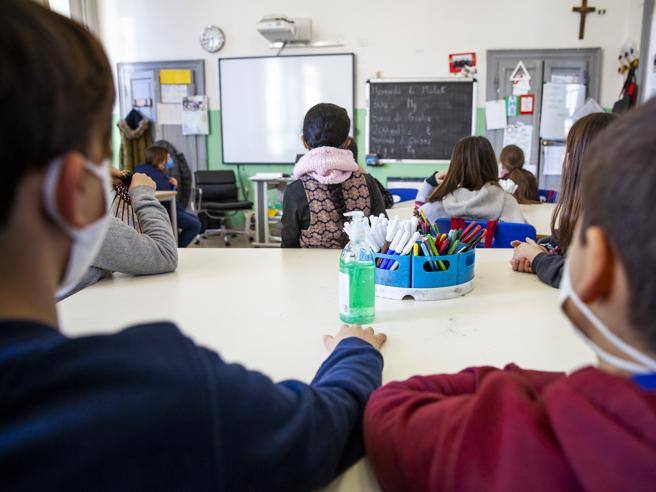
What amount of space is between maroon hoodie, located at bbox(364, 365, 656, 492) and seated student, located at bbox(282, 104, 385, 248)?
150cm

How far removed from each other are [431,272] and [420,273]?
3cm

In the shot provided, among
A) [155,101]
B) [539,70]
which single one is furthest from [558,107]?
[155,101]

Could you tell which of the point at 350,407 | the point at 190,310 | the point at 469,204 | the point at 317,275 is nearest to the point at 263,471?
the point at 350,407

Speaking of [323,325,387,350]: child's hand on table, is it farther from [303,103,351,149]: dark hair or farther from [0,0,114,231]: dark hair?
[303,103,351,149]: dark hair

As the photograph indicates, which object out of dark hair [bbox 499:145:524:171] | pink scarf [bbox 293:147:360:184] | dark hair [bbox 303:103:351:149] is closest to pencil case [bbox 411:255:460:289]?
pink scarf [bbox 293:147:360:184]

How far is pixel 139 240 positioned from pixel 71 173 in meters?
1.01

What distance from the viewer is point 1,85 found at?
1.35ft

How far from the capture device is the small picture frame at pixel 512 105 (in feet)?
19.3

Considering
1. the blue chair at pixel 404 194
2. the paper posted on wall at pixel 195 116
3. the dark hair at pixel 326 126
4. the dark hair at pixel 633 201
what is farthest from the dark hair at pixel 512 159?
the dark hair at pixel 633 201

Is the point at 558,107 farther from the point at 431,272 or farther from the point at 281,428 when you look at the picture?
the point at 281,428

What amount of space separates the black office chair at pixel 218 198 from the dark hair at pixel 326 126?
390 cm

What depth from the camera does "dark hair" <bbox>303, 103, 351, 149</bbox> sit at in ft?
7.07

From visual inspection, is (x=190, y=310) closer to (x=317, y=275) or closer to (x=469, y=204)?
(x=317, y=275)

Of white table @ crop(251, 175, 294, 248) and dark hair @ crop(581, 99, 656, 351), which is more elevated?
dark hair @ crop(581, 99, 656, 351)
